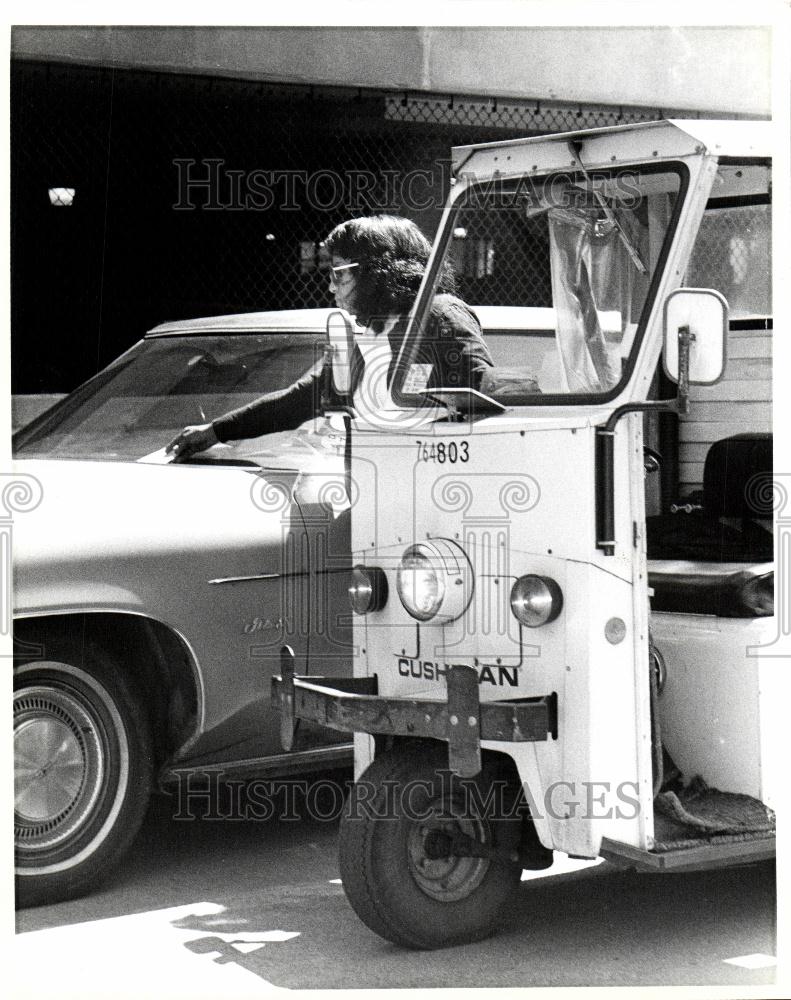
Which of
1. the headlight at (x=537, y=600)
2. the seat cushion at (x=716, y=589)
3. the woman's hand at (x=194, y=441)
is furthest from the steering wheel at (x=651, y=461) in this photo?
the woman's hand at (x=194, y=441)

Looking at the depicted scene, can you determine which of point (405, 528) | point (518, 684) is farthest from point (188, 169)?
point (518, 684)

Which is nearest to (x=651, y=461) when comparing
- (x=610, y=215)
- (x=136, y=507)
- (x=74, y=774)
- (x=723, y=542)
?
(x=723, y=542)

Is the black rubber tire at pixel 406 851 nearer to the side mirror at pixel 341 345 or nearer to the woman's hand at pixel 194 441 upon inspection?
the side mirror at pixel 341 345

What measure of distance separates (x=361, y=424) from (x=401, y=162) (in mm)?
5446

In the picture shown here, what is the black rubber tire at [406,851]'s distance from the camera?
171 inches

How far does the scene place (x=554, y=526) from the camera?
13.6 ft

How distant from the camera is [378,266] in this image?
519 centimetres

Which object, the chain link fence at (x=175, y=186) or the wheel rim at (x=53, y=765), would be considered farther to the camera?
the chain link fence at (x=175, y=186)

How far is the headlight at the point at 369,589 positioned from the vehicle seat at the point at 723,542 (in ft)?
2.97

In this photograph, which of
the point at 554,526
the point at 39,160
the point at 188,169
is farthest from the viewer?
the point at 188,169

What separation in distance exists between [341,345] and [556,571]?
1174mm

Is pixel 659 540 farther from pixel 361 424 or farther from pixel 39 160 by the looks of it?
pixel 39 160

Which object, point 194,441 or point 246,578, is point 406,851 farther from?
point 194,441

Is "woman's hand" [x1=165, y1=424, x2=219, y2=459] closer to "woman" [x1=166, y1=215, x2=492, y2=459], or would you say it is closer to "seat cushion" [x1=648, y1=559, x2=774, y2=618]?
"woman" [x1=166, y1=215, x2=492, y2=459]
